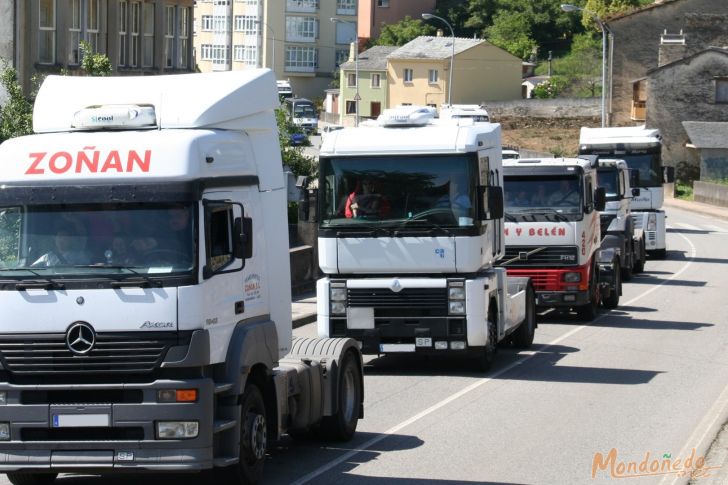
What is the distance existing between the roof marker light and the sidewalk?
50.4m

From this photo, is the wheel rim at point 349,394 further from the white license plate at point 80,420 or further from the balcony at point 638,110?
the balcony at point 638,110

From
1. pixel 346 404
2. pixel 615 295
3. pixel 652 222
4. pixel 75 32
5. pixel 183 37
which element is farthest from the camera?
pixel 183 37

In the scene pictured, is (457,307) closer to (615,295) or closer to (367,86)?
(615,295)

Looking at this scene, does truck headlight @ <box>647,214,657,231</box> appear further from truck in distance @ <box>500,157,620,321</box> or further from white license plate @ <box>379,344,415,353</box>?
white license plate @ <box>379,344,415,353</box>

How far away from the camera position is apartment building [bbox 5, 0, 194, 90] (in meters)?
36.0

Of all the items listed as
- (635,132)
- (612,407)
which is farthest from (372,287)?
(635,132)

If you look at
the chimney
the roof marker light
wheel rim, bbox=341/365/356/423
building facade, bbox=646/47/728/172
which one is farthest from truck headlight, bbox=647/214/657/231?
the chimney

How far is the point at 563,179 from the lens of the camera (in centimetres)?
2255

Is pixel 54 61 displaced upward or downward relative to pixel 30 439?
upward

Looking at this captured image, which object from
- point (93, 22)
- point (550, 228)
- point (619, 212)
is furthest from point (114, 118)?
point (93, 22)

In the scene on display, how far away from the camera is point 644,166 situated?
3634 centimetres

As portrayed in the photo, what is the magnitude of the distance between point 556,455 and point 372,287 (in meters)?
5.30

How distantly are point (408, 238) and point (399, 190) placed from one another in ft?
2.07

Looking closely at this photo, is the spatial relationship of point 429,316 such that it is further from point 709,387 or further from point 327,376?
point 327,376
